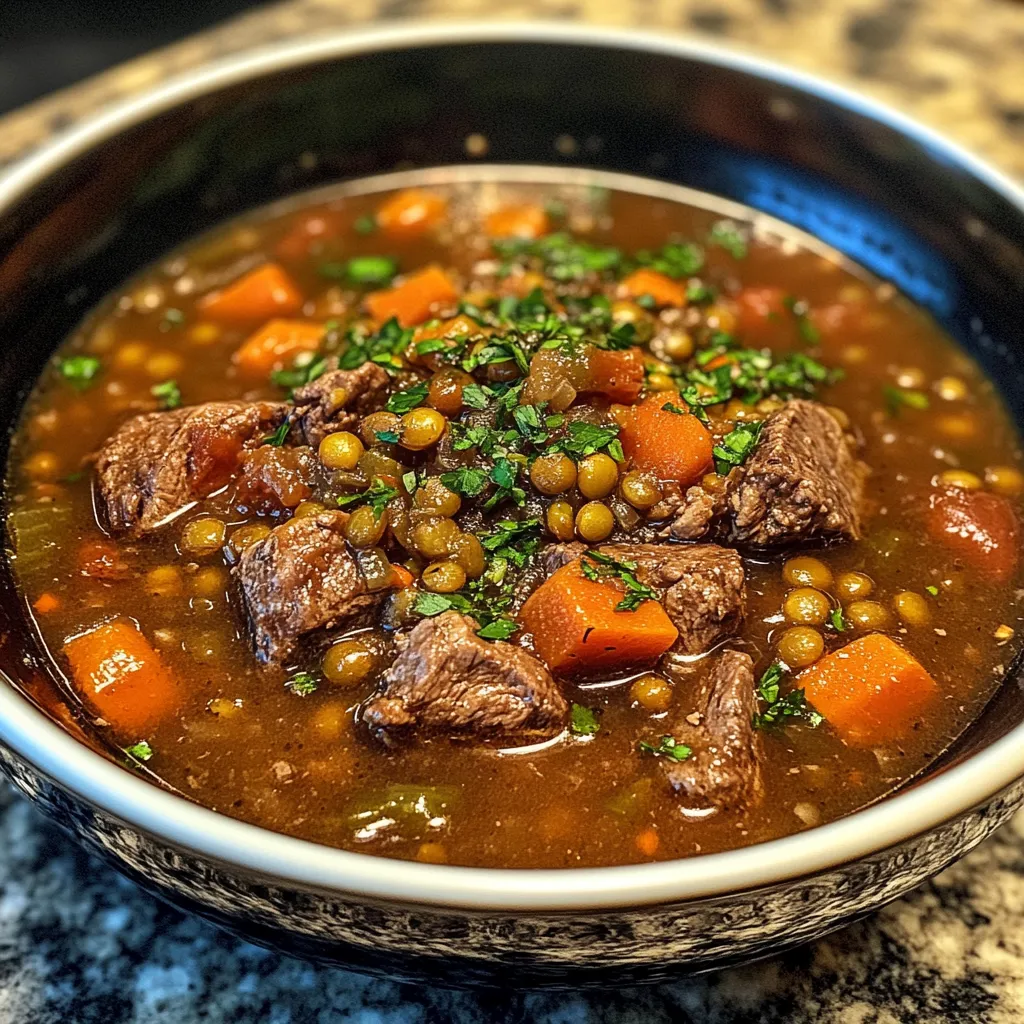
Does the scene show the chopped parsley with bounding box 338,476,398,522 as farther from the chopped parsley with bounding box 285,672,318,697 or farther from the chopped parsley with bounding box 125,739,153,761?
the chopped parsley with bounding box 125,739,153,761

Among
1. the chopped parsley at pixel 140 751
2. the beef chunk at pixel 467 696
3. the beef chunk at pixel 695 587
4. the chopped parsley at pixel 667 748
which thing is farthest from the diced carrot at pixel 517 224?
the chopped parsley at pixel 140 751

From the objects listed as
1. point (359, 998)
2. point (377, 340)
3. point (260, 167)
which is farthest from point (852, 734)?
point (260, 167)

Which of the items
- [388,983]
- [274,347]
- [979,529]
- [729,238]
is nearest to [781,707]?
[979,529]

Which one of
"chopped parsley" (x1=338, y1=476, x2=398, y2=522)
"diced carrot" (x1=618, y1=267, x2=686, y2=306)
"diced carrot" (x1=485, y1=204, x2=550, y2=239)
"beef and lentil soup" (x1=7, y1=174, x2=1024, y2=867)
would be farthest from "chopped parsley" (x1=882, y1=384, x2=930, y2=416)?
"chopped parsley" (x1=338, y1=476, x2=398, y2=522)

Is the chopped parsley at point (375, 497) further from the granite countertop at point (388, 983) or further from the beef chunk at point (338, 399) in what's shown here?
the granite countertop at point (388, 983)

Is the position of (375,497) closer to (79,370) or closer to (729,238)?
(79,370)

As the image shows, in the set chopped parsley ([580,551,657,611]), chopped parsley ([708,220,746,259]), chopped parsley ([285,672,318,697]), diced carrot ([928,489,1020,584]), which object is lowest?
chopped parsley ([285,672,318,697])
